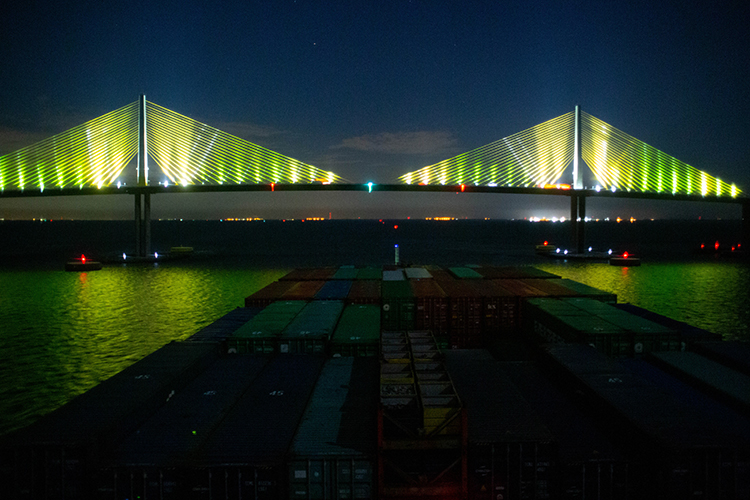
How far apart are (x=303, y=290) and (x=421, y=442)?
61.9 ft

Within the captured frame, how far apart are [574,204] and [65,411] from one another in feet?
243

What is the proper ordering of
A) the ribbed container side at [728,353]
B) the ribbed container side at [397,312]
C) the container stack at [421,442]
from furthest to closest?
the ribbed container side at [397,312] < the ribbed container side at [728,353] < the container stack at [421,442]

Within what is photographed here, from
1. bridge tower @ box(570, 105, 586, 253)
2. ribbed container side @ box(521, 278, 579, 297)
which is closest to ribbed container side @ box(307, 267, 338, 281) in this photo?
ribbed container side @ box(521, 278, 579, 297)

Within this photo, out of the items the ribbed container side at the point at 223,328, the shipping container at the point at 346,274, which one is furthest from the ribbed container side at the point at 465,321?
the shipping container at the point at 346,274

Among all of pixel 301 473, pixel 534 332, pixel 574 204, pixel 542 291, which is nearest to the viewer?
pixel 301 473

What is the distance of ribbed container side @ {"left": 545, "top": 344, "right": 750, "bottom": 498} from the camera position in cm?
762

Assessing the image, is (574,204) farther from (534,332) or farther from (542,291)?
(534,332)

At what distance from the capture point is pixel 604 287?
42312mm

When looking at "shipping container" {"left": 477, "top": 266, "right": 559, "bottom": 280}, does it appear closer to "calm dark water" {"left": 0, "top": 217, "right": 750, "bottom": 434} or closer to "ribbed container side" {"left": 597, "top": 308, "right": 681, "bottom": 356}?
"calm dark water" {"left": 0, "top": 217, "right": 750, "bottom": 434}

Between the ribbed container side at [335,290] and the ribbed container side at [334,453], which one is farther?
the ribbed container side at [335,290]

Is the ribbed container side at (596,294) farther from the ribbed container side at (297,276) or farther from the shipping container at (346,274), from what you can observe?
the ribbed container side at (297,276)

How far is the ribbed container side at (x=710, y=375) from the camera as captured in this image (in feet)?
32.7

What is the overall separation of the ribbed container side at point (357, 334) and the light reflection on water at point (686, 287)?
69.0 ft

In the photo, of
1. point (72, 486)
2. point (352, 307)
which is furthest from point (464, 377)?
point (352, 307)
